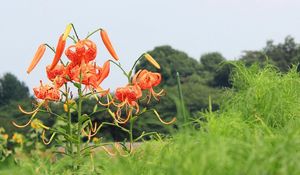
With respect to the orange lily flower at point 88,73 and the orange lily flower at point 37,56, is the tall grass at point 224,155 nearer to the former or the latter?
the orange lily flower at point 88,73

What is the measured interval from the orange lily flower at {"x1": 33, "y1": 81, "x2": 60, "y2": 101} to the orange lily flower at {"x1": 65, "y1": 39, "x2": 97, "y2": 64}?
255 millimetres

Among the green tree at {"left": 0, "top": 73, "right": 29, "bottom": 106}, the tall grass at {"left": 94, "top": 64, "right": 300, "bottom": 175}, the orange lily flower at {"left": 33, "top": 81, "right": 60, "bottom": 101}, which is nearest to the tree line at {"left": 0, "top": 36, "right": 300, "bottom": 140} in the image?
the green tree at {"left": 0, "top": 73, "right": 29, "bottom": 106}

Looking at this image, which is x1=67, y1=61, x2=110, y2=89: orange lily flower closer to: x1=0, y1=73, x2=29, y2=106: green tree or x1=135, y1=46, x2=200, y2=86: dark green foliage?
x1=135, y1=46, x2=200, y2=86: dark green foliage

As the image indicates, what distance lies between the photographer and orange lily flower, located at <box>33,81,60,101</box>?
15.7 feet

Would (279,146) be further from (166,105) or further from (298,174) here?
(166,105)

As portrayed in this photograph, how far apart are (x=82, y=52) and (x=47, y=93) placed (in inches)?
16.1

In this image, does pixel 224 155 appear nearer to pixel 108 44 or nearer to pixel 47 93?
pixel 108 44

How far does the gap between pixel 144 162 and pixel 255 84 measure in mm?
2246

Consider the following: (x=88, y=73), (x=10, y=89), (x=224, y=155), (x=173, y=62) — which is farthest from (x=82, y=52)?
(x=10, y=89)

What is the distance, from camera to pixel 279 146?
2162 mm

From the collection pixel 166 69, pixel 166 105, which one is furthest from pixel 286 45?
pixel 166 105

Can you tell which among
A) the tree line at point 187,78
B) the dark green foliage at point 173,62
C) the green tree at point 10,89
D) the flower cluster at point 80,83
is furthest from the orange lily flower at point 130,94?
the green tree at point 10,89

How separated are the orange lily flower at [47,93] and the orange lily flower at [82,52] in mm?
255

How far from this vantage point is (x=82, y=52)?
4672mm
